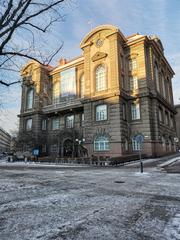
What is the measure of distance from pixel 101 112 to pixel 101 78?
6076 mm

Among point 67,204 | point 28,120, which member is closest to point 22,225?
point 67,204

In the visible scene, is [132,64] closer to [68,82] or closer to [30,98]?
[68,82]

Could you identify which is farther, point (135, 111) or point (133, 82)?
point (133, 82)

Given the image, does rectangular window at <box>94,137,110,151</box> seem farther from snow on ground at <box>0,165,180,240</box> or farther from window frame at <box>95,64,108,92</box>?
snow on ground at <box>0,165,180,240</box>

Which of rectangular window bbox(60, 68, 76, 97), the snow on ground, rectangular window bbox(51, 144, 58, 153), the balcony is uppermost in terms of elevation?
rectangular window bbox(60, 68, 76, 97)

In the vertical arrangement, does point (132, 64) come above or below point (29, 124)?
above

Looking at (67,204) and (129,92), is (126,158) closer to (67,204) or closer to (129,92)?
(129,92)

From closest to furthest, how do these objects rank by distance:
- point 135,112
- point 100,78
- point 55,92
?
1. point 135,112
2. point 100,78
3. point 55,92

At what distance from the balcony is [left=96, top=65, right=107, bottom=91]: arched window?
15.6ft

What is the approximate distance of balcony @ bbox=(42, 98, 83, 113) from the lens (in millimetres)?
37069

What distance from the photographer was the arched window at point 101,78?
33.8 meters

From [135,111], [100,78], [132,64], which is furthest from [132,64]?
[135,111]

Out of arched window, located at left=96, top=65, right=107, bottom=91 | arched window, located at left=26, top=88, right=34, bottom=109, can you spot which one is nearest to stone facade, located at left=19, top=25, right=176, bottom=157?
arched window, located at left=96, top=65, right=107, bottom=91

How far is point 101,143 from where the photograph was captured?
3191 centimetres
